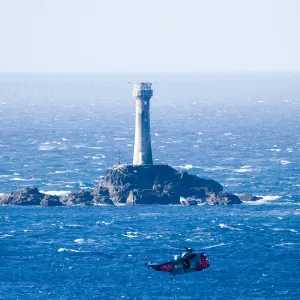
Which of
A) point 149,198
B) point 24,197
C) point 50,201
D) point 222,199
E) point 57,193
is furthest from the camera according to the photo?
point 57,193

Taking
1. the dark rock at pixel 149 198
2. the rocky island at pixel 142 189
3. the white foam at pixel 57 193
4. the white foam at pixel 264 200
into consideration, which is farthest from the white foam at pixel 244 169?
the white foam at pixel 57 193

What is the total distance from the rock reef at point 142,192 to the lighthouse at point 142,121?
2.01 meters

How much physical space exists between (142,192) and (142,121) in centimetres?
928

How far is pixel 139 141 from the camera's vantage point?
170m

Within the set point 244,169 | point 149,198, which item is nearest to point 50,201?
point 149,198

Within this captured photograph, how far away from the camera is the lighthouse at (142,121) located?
550 ft

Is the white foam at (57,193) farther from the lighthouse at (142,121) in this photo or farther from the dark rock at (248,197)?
the dark rock at (248,197)

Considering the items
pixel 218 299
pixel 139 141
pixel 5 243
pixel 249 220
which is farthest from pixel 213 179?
pixel 218 299

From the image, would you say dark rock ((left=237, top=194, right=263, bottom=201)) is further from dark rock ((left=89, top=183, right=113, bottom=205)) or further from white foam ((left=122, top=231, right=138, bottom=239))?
white foam ((left=122, top=231, right=138, bottom=239))

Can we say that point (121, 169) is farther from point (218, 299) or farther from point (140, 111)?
point (218, 299)

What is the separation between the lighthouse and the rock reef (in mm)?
2013

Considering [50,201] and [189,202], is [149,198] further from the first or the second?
[50,201]

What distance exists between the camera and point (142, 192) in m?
165

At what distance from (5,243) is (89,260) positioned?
1239 centimetres
